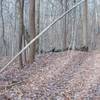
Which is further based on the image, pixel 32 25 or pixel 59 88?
pixel 32 25

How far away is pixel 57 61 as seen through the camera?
12781 millimetres

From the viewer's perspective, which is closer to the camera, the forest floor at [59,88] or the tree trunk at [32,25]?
the forest floor at [59,88]

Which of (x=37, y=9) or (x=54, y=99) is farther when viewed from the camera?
(x=37, y=9)

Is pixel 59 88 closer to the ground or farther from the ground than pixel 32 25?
closer to the ground

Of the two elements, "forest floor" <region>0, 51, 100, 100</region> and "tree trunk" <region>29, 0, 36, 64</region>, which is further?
"tree trunk" <region>29, 0, 36, 64</region>

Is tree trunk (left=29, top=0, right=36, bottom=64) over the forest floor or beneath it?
over

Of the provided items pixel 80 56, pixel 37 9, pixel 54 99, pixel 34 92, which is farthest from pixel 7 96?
pixel 37 9

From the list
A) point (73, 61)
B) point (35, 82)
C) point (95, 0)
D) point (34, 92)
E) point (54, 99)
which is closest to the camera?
point (54, 99)

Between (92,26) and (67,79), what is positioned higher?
(92,26)

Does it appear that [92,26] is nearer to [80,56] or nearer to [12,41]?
[12,41]

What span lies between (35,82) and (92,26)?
1143 inches

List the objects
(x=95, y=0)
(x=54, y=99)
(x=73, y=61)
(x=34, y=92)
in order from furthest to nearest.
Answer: (x=95, y=0)
(x=73, y=61)
(x=34, y=92)
(x=54, y=99)

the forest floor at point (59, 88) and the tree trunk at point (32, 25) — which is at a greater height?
the tree trunk at point (32, 25)

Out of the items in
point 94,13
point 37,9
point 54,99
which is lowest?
point 54,99
